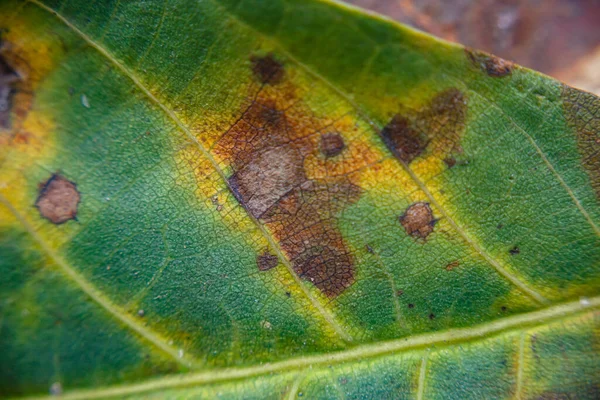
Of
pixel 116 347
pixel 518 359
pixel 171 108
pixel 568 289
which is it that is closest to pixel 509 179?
pixel 568 289

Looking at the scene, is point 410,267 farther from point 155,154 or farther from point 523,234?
point 155,154

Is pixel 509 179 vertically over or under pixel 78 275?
under

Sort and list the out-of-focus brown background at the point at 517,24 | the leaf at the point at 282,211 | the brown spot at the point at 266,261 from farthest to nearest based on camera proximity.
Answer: the out-of-focus brown background at the point at 517,24, the brown spot at the point at 266,261, the leaf at the point at 282,211

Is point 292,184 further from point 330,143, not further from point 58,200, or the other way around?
point 58,200

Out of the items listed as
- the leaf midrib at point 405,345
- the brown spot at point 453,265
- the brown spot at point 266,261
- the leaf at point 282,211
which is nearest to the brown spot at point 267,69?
the leaf at point 282,211

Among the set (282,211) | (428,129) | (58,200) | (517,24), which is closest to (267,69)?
(282,211)

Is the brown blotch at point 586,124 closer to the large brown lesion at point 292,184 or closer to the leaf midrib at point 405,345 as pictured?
the leaf midrib at point 405,345

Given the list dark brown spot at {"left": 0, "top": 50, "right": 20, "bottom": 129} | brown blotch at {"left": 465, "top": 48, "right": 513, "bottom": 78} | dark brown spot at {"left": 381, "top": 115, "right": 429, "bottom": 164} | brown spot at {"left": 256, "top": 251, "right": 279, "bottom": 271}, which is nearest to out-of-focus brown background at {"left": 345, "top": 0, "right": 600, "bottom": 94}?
brown blotch at {"left": 465, "top": 48, "right": 513, "bottom": 78}
